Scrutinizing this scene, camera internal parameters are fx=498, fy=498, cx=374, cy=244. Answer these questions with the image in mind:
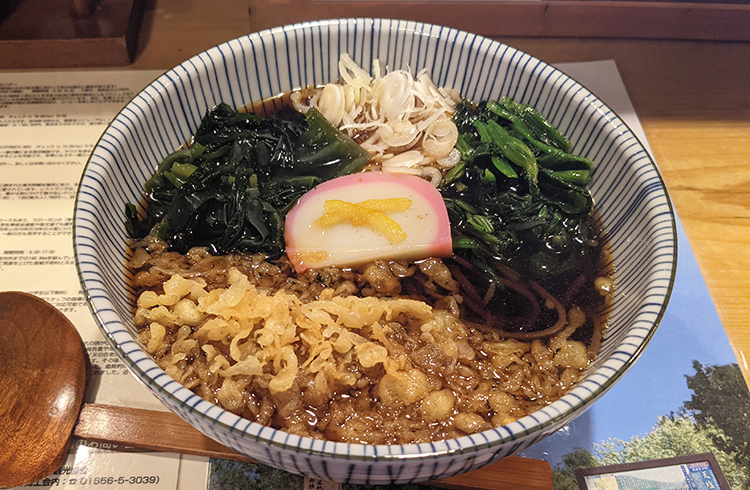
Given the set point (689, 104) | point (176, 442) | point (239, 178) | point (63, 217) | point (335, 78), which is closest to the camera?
point (176, 442)

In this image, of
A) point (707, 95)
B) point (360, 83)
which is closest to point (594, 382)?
point (360, 83)

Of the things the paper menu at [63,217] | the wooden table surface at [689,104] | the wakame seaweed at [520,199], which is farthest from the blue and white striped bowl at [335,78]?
the wooden table surface at [689,104]

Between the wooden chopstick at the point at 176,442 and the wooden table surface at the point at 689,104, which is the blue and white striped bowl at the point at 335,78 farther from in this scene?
the wooden table surface at the point at 689,104

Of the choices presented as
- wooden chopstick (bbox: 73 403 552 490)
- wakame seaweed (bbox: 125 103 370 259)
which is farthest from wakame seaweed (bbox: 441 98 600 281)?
wooden chopstick (bbox: 73 403 552 490)

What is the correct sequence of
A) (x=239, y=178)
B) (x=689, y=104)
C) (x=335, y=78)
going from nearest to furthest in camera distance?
(x=239, y=178), (x=335, y=78), (x=689, y=104)

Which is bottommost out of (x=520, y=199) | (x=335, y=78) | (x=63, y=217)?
(x=63, y=217)

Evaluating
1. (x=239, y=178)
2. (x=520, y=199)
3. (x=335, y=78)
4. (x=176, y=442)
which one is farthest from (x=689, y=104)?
(x=176, y=442)

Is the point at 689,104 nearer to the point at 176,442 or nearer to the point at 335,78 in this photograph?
the point at 335,78
